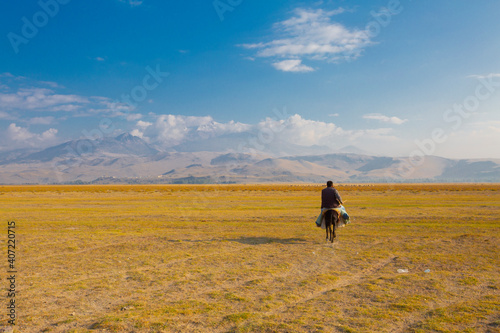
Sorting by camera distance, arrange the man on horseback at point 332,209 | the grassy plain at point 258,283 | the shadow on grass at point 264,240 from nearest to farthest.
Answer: the grassy plain at point 258,283, the man on horseback at point 332,209, the shadow on grass at point 264,240

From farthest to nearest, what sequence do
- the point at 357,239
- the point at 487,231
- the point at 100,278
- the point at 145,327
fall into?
the point at 487,231
the point at 357,239
the point at 100,278
the point at 145,327

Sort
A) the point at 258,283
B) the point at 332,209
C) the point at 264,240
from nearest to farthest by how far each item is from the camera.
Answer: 1. the point at 258,283
2. the point at 332,209
3. the point at 264,240

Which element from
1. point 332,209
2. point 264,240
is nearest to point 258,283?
point 332,209

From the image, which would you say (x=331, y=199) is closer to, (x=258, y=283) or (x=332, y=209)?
(x=332, y=209)

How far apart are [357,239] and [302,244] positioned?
10.9 ft

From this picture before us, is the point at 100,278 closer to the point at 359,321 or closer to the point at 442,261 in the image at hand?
the point at 359,321

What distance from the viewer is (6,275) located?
10.7 metres

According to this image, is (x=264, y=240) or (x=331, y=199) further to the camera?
(x=264, y=240)

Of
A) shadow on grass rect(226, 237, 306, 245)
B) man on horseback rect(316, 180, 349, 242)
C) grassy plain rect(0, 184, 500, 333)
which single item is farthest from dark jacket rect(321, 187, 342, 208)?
shadow on grass rect(226, 237, 306, 245)

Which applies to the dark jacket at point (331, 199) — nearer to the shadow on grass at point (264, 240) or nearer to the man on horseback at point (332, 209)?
the man on horseback at point (332, 209)

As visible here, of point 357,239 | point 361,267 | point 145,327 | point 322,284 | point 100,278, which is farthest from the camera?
point 357,239

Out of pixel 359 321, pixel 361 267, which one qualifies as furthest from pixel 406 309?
pixel 361 267

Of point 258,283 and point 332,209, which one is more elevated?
point 332,209

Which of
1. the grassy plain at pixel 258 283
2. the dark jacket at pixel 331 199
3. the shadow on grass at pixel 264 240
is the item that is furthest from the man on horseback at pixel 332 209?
the shadow on grass at pixel 264 240
